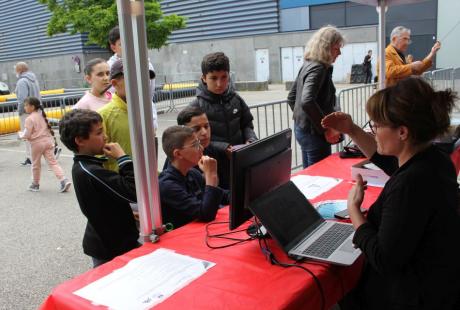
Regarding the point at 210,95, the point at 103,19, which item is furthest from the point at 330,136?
the point at 103,19

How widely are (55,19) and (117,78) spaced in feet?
61.6

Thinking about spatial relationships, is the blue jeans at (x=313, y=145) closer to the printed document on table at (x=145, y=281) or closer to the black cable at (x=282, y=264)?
the black cable at (x=282, y=264)

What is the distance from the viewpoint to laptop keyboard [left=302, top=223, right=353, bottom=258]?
1.86 metres

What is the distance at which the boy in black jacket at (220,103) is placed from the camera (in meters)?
3.28

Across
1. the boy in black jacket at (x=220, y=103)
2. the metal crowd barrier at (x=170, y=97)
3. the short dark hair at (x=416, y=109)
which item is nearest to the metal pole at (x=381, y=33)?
the boy in black jacket at (x=220, y=103)

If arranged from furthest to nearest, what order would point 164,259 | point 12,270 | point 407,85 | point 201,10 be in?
point 201,10 < point 12,270 < point 164,259 < point 407,85

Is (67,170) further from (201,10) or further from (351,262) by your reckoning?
(201,10)

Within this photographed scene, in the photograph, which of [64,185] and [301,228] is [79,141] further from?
[64,185]

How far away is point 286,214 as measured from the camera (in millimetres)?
2049

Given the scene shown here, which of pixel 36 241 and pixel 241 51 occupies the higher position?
pixel 241 51

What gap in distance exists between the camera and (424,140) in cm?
162

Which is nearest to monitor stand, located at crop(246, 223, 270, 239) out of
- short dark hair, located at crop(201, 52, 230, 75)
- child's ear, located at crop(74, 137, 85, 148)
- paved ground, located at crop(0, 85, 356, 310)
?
child's ear, located at crop(74, 137, 85, 148)

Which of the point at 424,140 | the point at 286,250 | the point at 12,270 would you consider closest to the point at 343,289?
the point at 286,250

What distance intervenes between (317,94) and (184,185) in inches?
70.9
